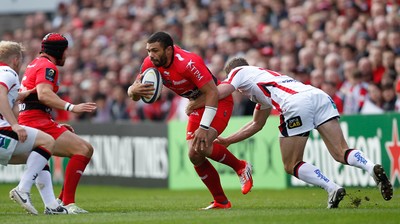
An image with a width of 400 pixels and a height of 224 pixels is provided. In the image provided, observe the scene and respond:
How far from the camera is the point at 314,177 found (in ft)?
40.3

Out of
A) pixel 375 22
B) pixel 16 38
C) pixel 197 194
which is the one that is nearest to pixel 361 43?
pixel 375 22

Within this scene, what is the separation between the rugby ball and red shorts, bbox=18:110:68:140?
4.27 ft

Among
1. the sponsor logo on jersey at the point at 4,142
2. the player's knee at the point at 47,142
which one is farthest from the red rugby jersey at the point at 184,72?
the sponsor logo on jersey at the point at 4,142

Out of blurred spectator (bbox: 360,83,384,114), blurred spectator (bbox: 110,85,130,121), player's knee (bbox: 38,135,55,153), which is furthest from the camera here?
blurred spectator (bbox: 110,85,130,121)

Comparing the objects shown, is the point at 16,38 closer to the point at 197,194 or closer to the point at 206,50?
the point at 206,50

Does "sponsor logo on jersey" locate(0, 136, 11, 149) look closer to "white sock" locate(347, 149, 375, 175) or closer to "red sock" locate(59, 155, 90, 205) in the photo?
"red sock" locate(59, 155, 90, 205)

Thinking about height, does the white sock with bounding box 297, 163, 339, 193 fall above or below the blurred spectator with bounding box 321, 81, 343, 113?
below

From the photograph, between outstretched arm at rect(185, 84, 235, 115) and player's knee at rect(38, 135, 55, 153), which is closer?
player's knee at rect(38, 135, 55, 153)

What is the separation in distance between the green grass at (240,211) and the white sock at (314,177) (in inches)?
12.9

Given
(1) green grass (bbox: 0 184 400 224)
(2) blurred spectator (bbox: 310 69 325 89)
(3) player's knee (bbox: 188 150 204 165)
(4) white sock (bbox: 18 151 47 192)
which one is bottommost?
(1) green grass (bbox: 0 184 400 224)

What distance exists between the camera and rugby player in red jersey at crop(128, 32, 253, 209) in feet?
41.1

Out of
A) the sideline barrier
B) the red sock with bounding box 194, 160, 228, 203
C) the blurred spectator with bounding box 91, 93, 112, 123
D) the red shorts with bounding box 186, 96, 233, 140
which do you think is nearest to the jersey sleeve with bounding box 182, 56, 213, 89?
the red shorts with bounding box 186, 96, 233, 140

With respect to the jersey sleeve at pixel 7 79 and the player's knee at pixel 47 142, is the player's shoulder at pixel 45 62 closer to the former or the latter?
the jersey sleeve at pixel 7 79

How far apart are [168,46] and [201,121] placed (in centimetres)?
109
